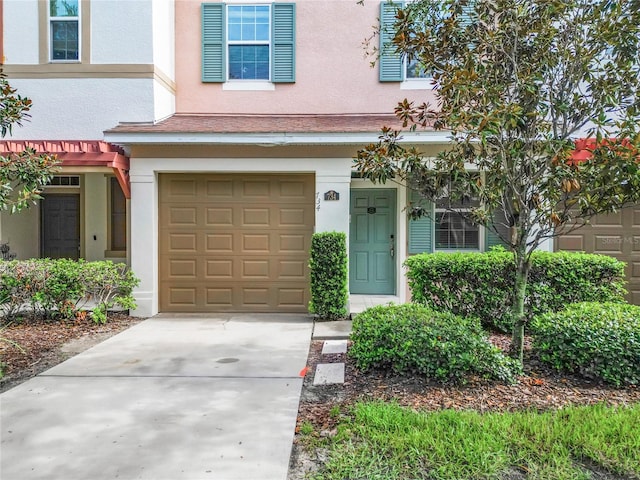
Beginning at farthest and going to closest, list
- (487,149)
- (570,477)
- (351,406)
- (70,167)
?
(70,167), (487,149), (351,406), (570,477)

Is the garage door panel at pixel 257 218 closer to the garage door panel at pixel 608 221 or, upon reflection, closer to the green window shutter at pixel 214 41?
the green window shutter at pixel 214 41

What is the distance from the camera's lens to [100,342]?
6.01 meters

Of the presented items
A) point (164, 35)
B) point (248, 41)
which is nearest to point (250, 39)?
point (248, 41)

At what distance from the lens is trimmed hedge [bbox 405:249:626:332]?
5871mm

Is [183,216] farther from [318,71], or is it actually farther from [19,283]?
[318,71]

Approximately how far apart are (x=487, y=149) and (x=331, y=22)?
5972 mm

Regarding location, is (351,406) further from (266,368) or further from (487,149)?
(487,149)

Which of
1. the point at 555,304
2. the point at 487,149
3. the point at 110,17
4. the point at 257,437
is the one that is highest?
the point at 110,17

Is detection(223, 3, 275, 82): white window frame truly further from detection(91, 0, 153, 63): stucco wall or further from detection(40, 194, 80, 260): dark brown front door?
detection(40, 194, 80, 260): dark brown front door

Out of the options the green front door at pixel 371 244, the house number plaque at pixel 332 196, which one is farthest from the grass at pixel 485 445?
the green front door at pixel 371 244

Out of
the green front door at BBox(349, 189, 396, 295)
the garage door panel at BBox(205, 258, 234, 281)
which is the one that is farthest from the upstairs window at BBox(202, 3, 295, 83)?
the garage door panel at BBox(205, 258, 234, 281)

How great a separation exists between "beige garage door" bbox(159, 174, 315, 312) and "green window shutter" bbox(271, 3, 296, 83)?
2.35m

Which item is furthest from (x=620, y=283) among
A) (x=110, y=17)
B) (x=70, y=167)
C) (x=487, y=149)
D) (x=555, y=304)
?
(x=110, y=17)

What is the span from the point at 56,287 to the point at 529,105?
7.00 meters
